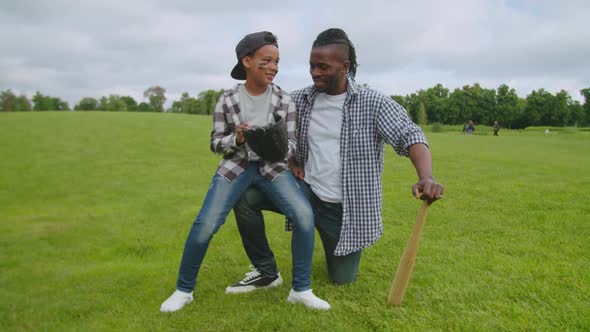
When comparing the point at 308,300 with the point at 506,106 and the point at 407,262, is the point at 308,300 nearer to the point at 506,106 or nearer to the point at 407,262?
the point at 407,262

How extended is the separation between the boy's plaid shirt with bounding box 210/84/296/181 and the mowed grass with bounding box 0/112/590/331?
1111 mm

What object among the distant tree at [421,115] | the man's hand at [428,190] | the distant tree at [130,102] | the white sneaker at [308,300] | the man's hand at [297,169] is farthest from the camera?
the distant tree at [130,102]

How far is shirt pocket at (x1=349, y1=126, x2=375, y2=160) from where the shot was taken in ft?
13.0

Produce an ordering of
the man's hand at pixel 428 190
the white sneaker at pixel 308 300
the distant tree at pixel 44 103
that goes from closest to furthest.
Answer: the man's hand at pixel 428 190
the white sneaker at pixel 308 300
the distant tree at pixel 44 103

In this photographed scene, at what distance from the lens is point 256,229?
4.06 meters

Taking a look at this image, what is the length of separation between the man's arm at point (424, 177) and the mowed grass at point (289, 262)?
3.11 feet

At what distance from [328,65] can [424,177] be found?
1307 millimetres

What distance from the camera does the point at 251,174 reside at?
12.5 ft

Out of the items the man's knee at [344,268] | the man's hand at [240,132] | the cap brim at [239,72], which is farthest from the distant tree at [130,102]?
the man's hand at [240,132]

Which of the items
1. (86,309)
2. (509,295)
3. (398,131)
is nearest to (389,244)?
(509,295)

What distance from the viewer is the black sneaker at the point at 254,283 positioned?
13.2 ft

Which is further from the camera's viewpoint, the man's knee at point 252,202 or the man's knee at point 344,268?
the man's knee at point 344,268

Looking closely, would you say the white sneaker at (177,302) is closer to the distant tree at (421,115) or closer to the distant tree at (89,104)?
the distant tree at (421,115)

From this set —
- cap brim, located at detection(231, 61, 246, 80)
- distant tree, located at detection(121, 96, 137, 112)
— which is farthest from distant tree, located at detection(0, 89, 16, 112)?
cap brim, located at detection(231, 61, 246, 80)
